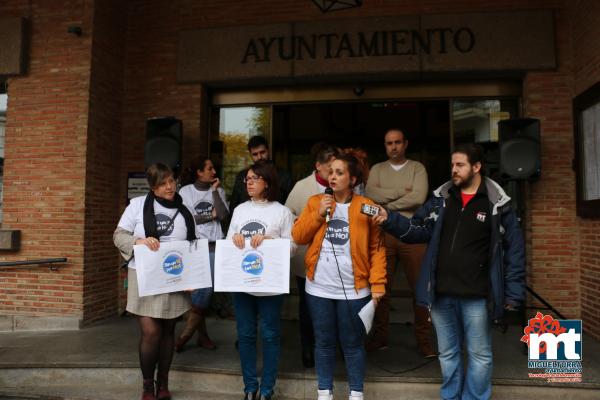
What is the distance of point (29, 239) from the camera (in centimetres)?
535

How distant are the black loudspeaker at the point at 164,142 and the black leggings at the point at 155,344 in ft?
8.09

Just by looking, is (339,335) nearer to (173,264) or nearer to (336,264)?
(336,264)

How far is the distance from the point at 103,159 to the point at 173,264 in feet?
10.4

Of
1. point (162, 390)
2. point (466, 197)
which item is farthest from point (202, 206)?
point (466, 197)

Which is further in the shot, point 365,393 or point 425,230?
point 365,393

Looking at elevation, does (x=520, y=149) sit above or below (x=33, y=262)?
above

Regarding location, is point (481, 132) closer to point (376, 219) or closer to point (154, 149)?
point (376, 219)

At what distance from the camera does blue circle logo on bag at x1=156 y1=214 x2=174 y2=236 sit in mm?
3162

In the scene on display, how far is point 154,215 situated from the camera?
10.4ft

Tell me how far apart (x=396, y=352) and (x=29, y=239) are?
15.2 feet

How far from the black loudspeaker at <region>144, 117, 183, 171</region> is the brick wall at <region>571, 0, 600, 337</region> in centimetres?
492

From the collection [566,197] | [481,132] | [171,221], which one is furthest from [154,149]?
[566,197]

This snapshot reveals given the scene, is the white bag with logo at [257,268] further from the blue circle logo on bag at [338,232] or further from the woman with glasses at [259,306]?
the blue circle logo on bag at [338,232]

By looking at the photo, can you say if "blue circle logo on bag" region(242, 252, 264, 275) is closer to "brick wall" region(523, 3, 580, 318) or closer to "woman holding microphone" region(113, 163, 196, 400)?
"woman holding microphone" region(113, 163, 196, 400)
